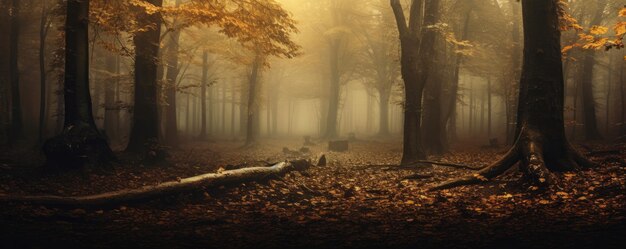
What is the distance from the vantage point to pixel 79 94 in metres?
9.36

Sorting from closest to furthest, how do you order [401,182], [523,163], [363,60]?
[523,163]
[401,182]
[363,60]

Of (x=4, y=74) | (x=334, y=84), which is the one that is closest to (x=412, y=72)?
(x=334, y=84)

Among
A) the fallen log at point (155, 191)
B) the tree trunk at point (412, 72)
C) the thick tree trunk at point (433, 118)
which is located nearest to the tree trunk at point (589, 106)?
the thick tree trunk at point (433, 118)

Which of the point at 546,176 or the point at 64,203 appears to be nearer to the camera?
the point at 64,203

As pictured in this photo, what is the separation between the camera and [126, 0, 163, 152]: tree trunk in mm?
11523

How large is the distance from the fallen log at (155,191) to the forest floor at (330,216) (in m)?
0.13

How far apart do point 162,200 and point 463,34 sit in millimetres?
19469

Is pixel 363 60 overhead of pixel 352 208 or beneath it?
overhead

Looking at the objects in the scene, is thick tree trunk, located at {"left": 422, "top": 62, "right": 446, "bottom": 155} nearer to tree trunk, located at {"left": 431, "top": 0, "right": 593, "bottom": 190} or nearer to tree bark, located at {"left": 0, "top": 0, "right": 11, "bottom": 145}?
tree trunk, located at {"left": 431, "top": 0, "right": 593, "bottom": 190}

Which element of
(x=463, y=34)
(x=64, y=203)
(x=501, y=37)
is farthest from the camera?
(x=501, y=37)

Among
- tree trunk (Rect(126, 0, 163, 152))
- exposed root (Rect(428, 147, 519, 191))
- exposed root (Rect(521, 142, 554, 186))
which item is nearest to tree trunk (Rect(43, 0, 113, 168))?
tree trunk (Rect(126, 0, 163, 152))

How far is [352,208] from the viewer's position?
6.75 m

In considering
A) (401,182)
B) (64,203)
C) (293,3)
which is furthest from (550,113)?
(293,3)

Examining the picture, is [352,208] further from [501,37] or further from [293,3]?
[293,3]
